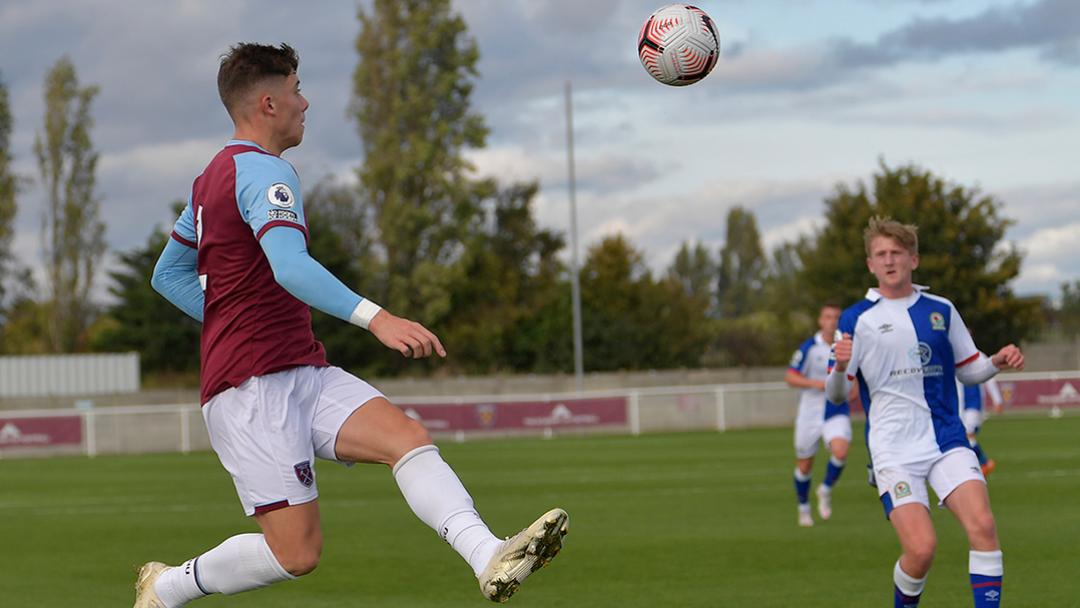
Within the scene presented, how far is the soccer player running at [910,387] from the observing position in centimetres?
695

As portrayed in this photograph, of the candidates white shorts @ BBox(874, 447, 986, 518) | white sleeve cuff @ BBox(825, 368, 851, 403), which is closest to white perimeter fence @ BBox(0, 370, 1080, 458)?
white sleeve cuff @ BBox(825, 368, 851, 403)

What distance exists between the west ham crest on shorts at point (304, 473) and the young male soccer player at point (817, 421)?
30.2ft

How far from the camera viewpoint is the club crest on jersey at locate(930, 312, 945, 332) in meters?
7.48

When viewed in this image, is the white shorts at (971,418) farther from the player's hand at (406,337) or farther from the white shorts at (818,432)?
the player's hand at (406,337)

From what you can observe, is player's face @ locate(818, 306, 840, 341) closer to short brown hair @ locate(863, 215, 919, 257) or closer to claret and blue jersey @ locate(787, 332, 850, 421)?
claret and blue jersey @ locate(787, 332, 850, 421)

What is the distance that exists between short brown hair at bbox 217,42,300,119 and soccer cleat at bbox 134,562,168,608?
2.06 metres

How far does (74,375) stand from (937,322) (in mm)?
50976

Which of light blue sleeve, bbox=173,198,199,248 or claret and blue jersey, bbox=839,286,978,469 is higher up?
light blue sleeve, bbox=173,198,199,248

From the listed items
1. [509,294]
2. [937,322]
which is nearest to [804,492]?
[937,322]

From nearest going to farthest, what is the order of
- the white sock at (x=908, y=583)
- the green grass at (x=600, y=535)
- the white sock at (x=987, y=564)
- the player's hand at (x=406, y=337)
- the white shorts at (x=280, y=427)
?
the player's hand at (x=406, y=337) → the white shorts at (x=280, y=427) → the white sock at (x=987, y=564) → the white sock at (x=908, y=583) → the green grass at (x=600, y=535)

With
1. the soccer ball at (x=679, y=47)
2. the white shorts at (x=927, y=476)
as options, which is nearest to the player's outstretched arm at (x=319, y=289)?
the white shorts at (x=927, y=476)

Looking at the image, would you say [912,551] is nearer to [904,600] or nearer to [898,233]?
[904,600]

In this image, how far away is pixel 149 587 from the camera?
581 centimetres

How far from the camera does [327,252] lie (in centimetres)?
5947
